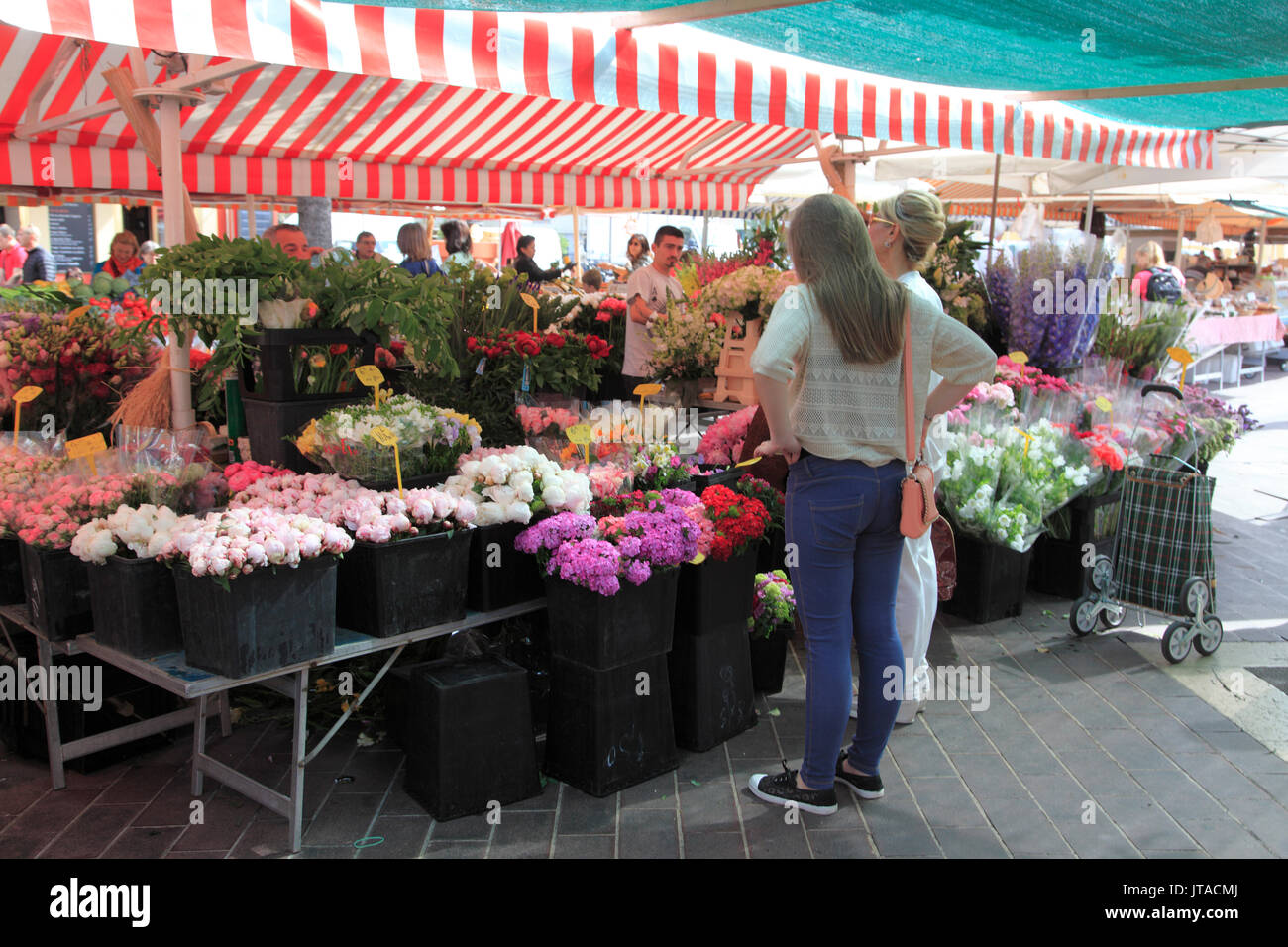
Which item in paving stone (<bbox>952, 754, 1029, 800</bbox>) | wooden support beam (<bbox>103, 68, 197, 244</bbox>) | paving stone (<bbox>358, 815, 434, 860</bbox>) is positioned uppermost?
wooden support beam (<bbox>103, 68, 197, 244</bbox>)

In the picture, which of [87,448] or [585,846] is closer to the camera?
[585,846]

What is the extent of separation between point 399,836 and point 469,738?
337 millimetres

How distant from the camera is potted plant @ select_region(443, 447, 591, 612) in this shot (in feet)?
10.4

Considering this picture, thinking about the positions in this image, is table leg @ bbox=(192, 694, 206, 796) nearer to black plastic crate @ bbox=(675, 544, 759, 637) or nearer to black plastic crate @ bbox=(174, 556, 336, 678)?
black plastic crate @ bbox=(174, 556, 336, 678)

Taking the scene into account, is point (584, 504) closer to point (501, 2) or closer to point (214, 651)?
point (214, 651)

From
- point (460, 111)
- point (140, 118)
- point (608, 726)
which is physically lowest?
point (608, 726)

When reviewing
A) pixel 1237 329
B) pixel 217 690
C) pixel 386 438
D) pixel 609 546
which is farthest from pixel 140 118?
pixel 1237 329

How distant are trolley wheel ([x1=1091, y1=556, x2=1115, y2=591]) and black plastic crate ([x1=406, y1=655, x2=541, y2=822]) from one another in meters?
2.85

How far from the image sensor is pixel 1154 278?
874 cm

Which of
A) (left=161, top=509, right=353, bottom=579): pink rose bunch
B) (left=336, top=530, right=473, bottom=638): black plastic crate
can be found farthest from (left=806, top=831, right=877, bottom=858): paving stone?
(left=161, top=509, right=353, bottom=579): pink rose bunch

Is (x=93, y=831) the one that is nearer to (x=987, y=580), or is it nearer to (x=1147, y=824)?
(x=1147, y=824)

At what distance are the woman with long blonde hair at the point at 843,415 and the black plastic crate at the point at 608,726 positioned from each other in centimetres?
55

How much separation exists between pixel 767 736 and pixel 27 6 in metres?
3.05

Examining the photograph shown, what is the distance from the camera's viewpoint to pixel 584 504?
3.36 meters
